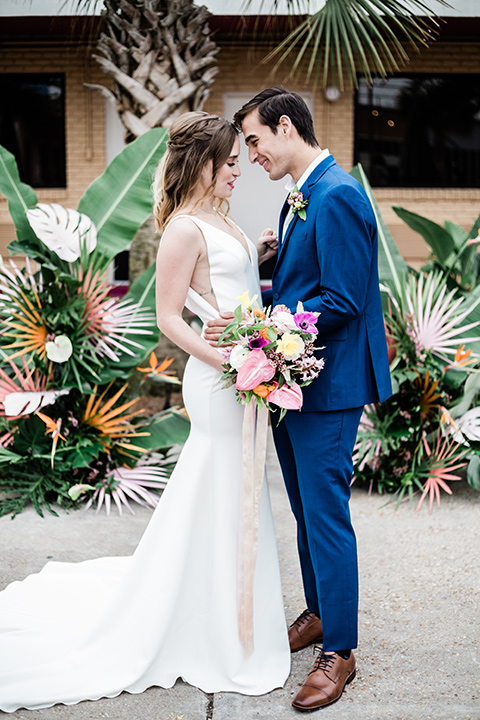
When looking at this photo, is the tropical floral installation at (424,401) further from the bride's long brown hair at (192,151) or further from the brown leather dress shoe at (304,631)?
the bride's long brown hair at (192,151)

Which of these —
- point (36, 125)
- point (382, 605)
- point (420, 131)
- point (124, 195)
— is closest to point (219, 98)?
point (36, 125)

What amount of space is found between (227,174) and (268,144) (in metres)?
0.23

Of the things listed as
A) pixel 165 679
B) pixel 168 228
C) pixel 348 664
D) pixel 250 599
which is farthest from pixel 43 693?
pixel 168 228

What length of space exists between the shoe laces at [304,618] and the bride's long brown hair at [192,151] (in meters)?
1.85

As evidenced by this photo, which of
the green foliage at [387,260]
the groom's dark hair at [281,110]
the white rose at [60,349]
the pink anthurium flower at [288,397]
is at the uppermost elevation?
the groom's dark hair at [281,110]

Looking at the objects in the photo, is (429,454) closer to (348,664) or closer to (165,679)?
(348,664)

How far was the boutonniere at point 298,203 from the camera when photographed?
286cm

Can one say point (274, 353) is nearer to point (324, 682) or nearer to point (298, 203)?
point (298, 203)

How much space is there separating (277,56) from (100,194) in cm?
662

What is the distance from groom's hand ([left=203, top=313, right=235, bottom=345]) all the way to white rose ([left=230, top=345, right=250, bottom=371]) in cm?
25

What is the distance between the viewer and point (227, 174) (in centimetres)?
310

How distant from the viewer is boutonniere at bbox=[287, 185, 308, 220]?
113 inches

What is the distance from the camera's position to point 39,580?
3.75 meters

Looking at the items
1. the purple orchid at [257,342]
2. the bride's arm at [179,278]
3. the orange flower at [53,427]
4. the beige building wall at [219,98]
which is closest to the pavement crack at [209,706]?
the bride's arm at [179,278]
